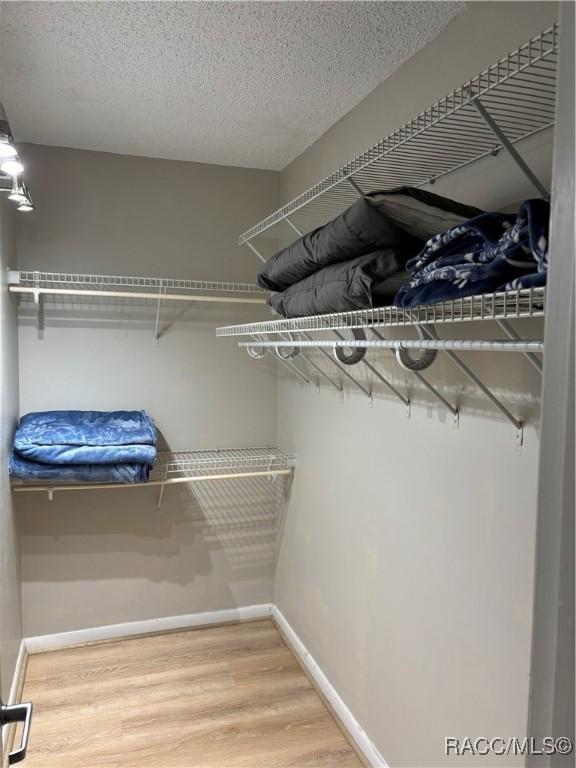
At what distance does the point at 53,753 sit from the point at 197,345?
5.66 feet

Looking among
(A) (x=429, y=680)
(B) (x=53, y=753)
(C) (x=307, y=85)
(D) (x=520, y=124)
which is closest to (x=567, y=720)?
(D) (x=520, y=124)

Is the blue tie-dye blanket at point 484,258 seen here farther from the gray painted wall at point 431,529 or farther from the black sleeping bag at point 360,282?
the gray painted wall at point 431,529

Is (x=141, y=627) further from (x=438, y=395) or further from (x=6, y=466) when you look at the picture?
(x=438, y=395)

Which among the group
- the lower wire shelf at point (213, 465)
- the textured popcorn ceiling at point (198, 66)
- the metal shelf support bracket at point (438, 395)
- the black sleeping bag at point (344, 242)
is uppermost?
the textured popcorn ceiling at point (198, 66)

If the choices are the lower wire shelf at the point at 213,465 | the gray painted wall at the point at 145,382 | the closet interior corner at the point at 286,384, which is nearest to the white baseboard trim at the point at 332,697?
the closet interior corner at the point at 286,384

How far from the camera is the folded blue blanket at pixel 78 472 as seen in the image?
7.32 feet

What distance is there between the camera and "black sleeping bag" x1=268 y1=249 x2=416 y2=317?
134 cm

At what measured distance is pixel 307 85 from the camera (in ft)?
6.16

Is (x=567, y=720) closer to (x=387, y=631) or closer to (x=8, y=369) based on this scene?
(x=387, y=631)

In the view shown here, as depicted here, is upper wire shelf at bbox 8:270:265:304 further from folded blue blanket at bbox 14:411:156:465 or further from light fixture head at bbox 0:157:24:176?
light fixture head at bbox 0:157:24:176

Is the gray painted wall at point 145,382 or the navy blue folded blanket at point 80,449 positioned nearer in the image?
the navy blue folded blanket at point 80,449

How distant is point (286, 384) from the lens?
277cm

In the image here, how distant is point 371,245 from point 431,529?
80 cm

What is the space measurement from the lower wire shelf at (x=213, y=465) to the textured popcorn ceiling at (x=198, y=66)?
1427 millimetres
